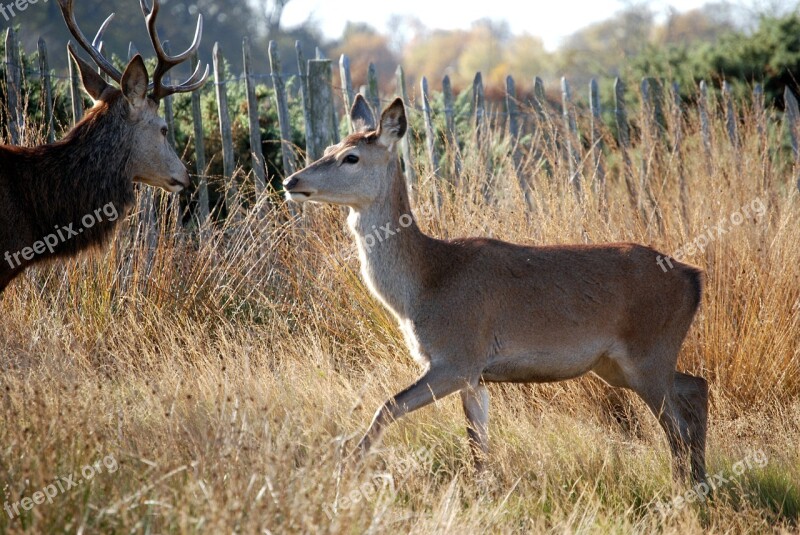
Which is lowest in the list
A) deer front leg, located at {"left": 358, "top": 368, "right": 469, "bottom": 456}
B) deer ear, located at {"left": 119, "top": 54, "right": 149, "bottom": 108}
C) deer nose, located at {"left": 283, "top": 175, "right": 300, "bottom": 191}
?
deer front leg, located at {"left": 358, "top": 368, "right": 469, "bottom": 456}

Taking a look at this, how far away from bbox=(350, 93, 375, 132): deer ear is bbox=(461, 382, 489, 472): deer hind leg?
72.1 inches

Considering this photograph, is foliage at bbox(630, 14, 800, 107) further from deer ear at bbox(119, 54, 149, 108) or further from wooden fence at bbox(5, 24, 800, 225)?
deer ear at bbox(119, 54, 149, 108)

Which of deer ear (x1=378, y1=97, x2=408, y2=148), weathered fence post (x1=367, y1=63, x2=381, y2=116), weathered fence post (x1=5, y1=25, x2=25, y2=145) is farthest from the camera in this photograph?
weathered fence post (x1=367, y1=63, x2=381, y2=116)

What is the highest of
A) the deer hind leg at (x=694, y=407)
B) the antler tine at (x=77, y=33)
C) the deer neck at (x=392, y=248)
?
the antler tine at (x=77, y=33)

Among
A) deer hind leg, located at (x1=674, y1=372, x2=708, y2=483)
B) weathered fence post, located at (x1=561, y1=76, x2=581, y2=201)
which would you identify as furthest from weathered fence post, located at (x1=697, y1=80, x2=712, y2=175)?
deer hind leg, located at (x1=674, y1=372, x2=708, y2=483)

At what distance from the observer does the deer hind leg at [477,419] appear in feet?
18.4

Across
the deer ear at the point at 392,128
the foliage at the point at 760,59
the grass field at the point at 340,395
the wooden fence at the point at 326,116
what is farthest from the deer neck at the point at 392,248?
the foliage at the point at 760,59

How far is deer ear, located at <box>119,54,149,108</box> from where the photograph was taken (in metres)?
6.18

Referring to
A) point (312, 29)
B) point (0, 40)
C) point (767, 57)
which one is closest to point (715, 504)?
point (0, 40)

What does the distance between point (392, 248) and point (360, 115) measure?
1.17 meters

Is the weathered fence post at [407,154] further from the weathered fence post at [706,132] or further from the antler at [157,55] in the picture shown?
the weathered fence post at [706,132]

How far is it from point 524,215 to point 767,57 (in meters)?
11.0

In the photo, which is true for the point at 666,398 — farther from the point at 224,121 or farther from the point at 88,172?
the point at 224,121

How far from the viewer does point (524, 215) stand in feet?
23.9
